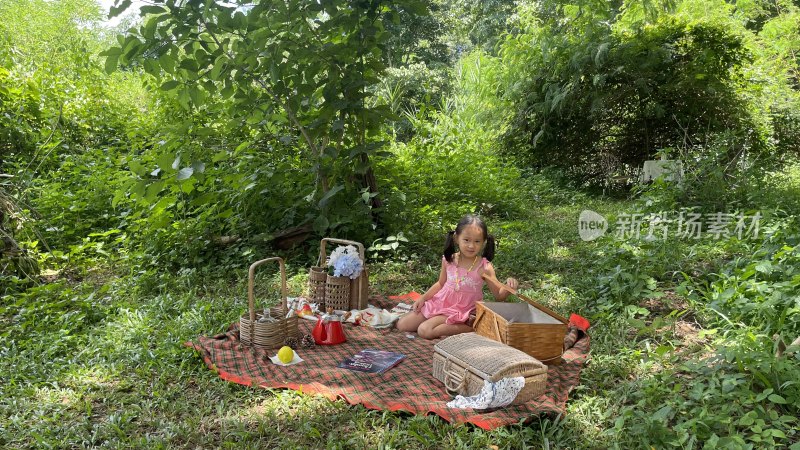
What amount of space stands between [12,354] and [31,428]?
1.02m

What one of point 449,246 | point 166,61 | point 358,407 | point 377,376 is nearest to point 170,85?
point 166,61

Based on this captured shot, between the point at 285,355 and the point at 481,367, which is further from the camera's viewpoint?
the point at 285,355

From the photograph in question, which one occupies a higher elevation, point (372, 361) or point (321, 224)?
point (321, 224)

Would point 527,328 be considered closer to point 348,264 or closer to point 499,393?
point 499,393

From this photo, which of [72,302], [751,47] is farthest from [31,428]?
[751,47]

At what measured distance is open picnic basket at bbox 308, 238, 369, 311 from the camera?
12.6ft

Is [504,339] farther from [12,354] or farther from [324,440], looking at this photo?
[12,354]

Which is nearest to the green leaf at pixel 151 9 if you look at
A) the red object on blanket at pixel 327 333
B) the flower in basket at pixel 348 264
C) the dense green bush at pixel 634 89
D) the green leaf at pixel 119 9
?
the green leaf at pixel 119 9

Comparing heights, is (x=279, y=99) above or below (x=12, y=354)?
above

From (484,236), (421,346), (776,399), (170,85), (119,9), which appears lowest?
(421,346)

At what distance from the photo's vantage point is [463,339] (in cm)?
279

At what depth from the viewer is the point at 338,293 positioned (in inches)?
151

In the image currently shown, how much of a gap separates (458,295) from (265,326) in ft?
4.09

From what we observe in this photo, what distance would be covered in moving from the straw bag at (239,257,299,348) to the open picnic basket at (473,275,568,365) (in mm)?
1161
